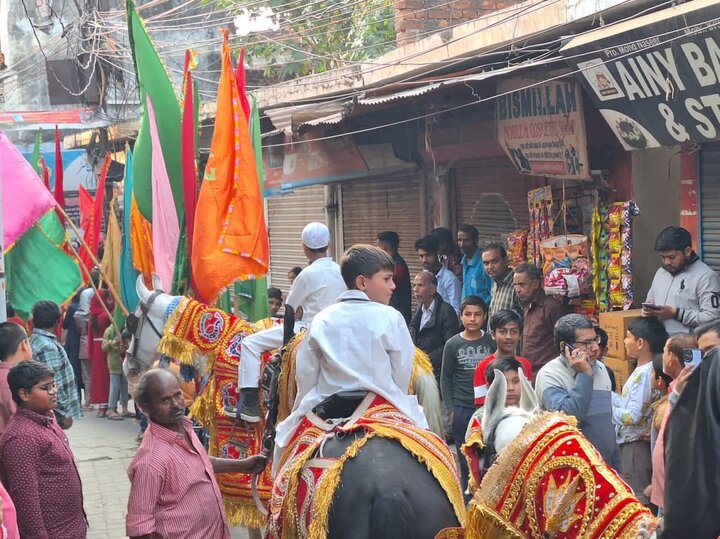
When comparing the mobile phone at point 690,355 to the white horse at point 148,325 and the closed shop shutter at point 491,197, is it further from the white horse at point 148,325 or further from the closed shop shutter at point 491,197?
the closed shop shutter at point 491,197

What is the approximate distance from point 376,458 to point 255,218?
3339mm

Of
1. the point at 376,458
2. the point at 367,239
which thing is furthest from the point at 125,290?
the point at 367,239

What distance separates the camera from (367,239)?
14875mm

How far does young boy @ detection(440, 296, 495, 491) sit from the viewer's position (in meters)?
7.41

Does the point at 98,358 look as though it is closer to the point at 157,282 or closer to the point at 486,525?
the point at 157,282

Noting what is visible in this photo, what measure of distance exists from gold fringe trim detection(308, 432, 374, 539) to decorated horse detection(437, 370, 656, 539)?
1112 millimetres

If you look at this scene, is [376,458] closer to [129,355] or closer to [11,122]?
[129,355]

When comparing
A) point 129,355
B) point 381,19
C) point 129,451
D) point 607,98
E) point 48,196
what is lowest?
point 129,451

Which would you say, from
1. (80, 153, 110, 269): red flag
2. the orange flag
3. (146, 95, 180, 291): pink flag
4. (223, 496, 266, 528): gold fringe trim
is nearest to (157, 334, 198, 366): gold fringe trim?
the orange flag

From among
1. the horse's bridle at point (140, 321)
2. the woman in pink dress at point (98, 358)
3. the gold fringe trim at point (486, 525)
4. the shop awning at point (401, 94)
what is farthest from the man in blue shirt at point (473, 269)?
the gold fringe trim at point (486, 525)

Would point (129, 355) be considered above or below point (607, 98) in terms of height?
below

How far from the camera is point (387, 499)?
3.96 m

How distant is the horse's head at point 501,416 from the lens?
3.16 meters

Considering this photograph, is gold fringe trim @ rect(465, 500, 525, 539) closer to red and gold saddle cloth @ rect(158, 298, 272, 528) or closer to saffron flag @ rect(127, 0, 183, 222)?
red and gold saddle cloth @ rect(158, 298, 272, 528)
